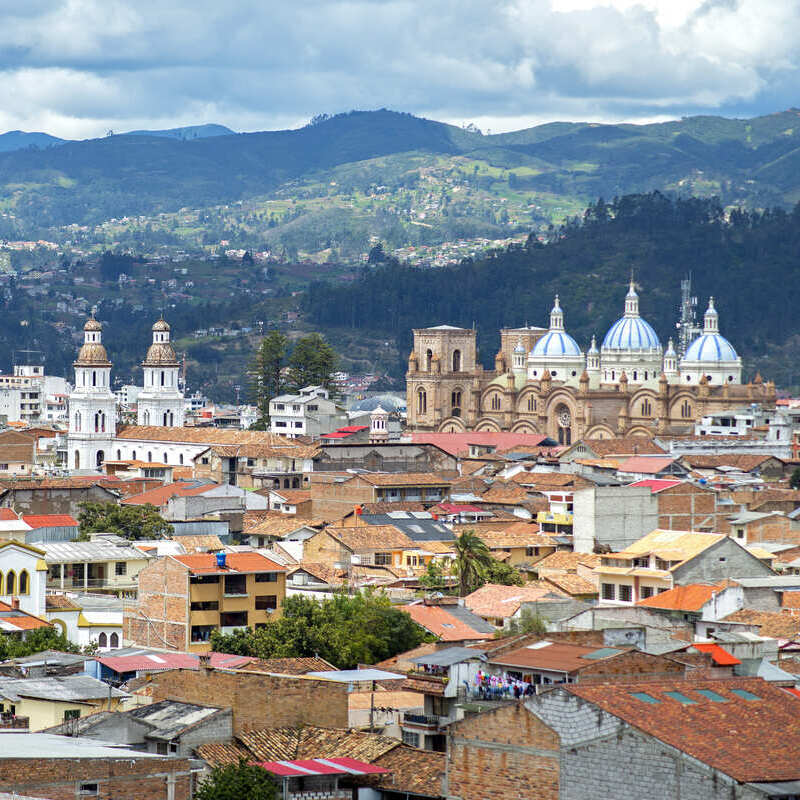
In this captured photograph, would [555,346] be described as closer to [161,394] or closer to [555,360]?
[555,360]

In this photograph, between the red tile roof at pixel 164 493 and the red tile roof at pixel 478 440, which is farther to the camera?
the red tile roof at pixel 478 440

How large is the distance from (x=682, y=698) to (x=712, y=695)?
747 mm

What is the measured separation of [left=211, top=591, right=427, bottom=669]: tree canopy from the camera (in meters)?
45.7

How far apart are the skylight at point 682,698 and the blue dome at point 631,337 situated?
112 m

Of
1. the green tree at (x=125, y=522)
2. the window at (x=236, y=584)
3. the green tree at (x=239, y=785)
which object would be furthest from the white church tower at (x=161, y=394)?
the green tree at (x=239, y=785)

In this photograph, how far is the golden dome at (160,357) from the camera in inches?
5108

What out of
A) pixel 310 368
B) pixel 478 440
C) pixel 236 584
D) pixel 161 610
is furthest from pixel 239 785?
pixel 310 368

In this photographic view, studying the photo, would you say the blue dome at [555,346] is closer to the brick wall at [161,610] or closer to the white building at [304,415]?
the white building at [304,415]

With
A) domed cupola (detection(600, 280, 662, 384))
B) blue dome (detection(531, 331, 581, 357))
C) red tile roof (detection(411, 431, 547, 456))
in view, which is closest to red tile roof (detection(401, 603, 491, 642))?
red tile roof (detection(411, 431, 547, 456))

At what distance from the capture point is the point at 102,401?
404 feet

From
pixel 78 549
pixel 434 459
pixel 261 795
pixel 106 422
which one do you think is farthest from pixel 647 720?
pixel 106 422

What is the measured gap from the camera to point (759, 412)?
124m

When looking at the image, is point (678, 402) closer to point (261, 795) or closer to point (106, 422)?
point (106, 422)

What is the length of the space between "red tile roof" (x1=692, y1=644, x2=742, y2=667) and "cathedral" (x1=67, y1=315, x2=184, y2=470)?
273ft
